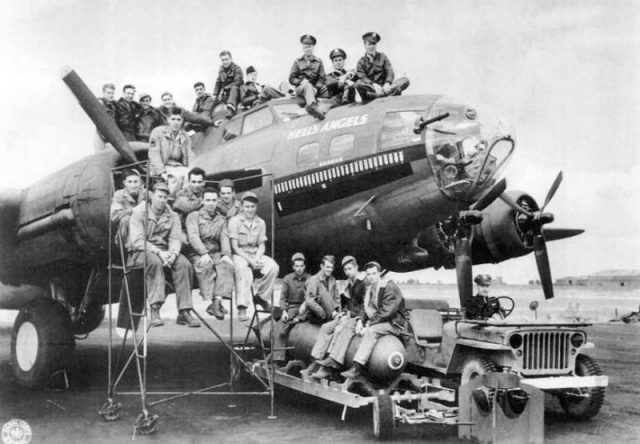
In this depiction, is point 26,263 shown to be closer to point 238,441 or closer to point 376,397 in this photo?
point 238,441

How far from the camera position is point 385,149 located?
8703 mm

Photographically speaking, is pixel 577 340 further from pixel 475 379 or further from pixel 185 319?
pixel 185 319

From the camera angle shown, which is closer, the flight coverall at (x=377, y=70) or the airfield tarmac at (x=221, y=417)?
the airfield tarmac at (x=221, y=417)

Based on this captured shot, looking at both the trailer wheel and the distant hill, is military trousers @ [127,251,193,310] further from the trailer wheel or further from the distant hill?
the distant hill

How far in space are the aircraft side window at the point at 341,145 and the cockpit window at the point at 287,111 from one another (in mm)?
1476

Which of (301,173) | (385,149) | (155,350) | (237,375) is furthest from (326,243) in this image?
(155,350)

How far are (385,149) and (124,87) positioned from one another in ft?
19.0

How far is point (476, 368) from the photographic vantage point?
7.94 m

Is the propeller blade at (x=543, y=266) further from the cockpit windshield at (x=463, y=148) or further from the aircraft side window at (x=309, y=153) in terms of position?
the aircraft side window at (x=309, y=153)

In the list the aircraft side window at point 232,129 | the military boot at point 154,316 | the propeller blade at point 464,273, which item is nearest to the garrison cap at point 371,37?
the aircraft side window at point 232,129

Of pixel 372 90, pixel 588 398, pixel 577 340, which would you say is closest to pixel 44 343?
pixel 372 90

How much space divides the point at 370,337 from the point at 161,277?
8.34 ft

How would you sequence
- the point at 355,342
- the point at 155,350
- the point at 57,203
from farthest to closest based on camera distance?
the point at 155,350, the point at 57,203, the point at 355,342

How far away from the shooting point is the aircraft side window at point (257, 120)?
1074 cm
